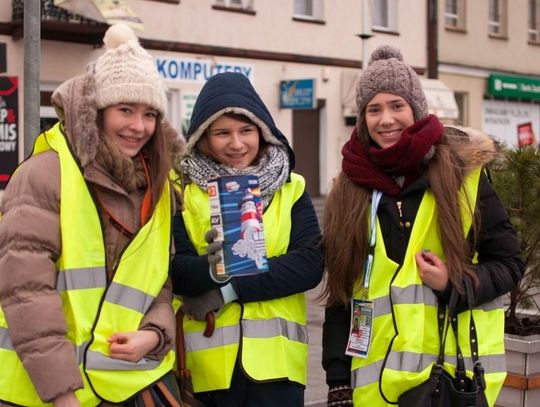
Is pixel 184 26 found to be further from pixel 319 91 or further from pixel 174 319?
pixel 174 319

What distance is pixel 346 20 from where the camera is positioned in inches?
832

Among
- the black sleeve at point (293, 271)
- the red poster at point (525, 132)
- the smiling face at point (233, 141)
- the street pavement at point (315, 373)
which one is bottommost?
the street pavement at point (315, 373)

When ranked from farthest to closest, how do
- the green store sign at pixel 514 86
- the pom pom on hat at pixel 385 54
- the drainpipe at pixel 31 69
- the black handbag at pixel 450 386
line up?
the green store sign at pixel 514 86, the drainpipe at pixel 31 69, the pom pom on hat at pixel 385 54, the black handbag at pixel 450 386

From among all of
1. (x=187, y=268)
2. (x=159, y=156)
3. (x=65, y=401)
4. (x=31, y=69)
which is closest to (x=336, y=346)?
(x=187, y=268)

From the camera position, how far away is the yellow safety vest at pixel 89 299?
311 cm

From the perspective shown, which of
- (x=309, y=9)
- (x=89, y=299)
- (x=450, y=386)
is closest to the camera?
(x=89, y=299)

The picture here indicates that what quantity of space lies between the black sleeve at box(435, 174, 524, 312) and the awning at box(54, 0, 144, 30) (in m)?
12.3

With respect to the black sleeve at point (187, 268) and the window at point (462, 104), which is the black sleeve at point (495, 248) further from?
the window at point (462, 104)

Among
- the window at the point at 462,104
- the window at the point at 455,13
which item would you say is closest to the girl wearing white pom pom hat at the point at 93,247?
the window at the point at 455,13

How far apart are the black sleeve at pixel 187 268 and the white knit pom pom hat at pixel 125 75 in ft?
1.65

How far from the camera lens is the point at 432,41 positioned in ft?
77.7

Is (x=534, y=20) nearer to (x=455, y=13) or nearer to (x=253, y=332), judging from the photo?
(x=455, y=13)

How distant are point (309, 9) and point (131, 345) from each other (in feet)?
59.4

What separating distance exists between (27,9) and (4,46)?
9637 millimetres
